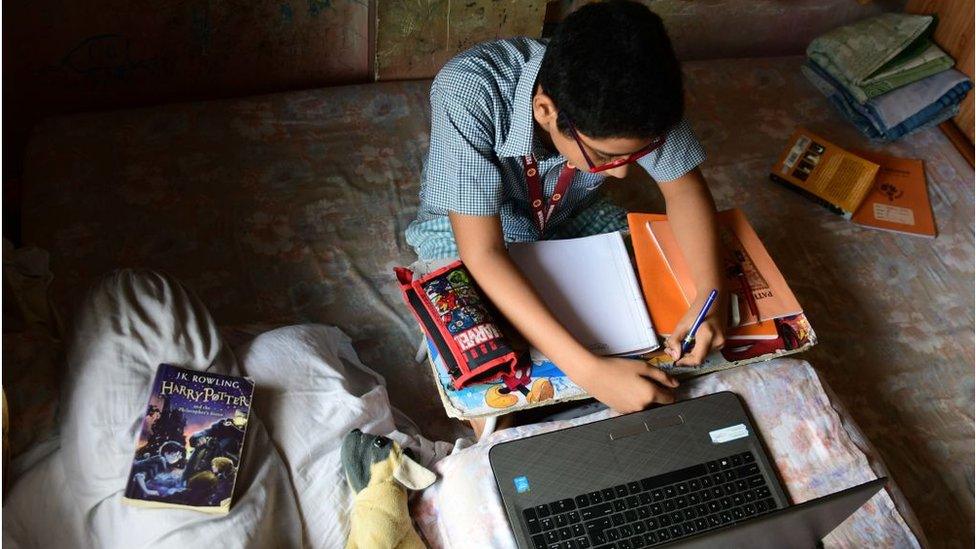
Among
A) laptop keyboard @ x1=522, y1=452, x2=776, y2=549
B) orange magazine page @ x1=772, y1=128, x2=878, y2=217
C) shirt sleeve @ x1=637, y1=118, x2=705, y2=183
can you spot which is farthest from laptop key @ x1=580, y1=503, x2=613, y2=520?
orange magazine page @ x1=772, y1=128, x2=878, y2=217

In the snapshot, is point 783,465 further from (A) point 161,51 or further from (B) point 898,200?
(A) point 161,51

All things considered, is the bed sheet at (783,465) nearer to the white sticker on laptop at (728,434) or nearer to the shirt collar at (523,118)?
the white sticker on laptop at (728,434)

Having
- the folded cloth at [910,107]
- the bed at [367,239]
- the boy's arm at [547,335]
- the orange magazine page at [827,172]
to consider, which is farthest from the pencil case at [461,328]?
the folded cloth at [910,107]

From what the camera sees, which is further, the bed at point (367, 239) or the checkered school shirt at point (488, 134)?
the bed at point (367, 239)

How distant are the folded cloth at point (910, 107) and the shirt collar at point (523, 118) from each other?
1291 mm

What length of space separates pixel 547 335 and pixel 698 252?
312mm

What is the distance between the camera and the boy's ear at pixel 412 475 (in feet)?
3.68

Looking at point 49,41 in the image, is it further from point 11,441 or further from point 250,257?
point 11,441

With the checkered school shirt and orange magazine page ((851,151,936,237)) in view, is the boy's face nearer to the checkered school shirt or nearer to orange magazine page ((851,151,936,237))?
the checkered school shirt

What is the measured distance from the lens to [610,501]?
3.48 ft

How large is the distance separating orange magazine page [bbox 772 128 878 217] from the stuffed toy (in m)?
1.30

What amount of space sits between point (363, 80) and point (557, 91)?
1.06 metres

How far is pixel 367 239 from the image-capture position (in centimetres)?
170

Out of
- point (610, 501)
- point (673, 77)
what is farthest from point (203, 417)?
point (673, 77)
